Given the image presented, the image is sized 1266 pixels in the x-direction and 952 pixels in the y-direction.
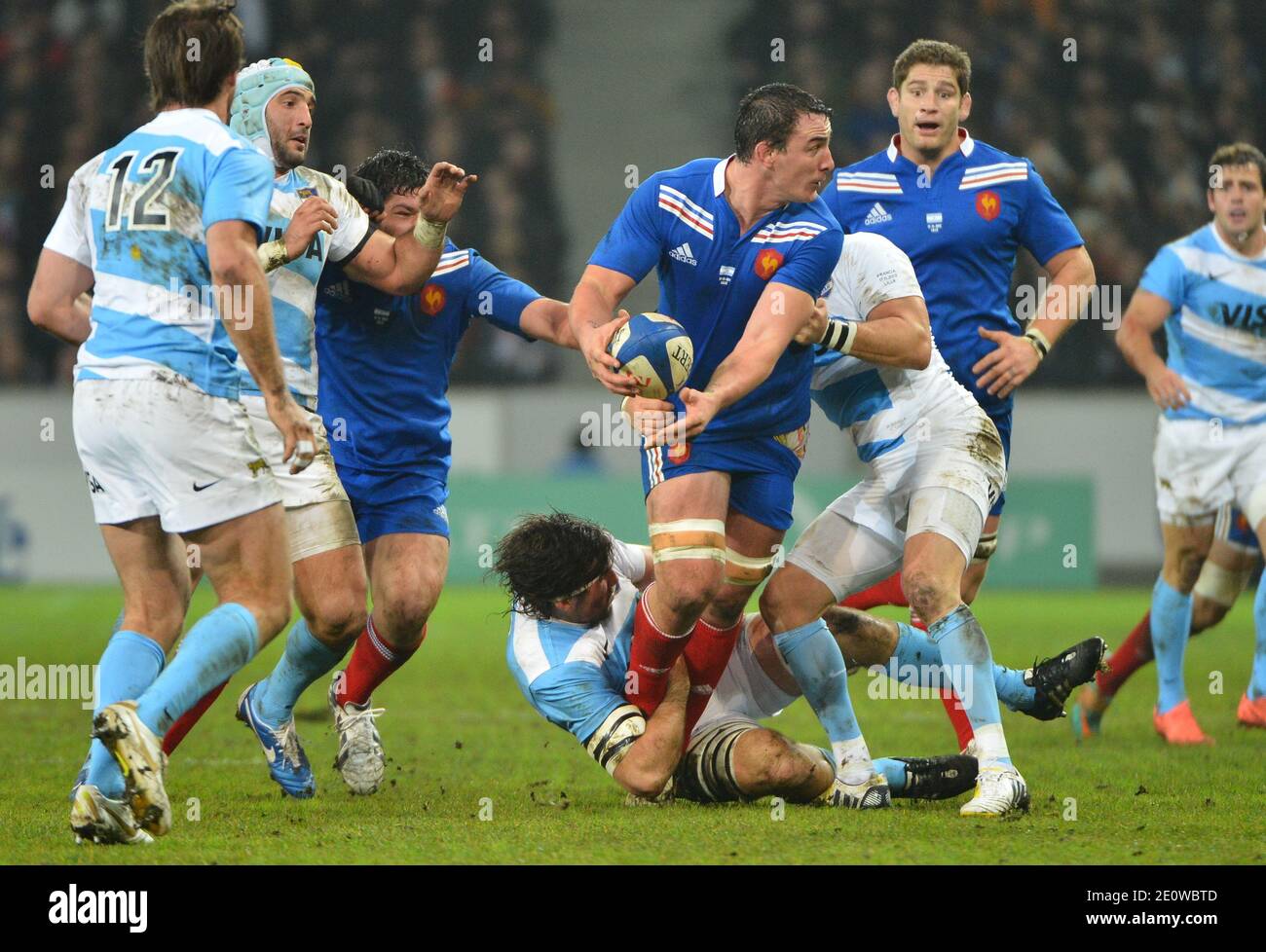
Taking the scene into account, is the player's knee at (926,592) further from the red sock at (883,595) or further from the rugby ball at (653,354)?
the red sock at (883,595)

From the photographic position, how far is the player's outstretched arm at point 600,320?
512 cm

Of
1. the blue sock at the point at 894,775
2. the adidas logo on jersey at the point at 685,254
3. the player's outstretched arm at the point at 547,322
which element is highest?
the adidas logo on jersey at the point at 685,254

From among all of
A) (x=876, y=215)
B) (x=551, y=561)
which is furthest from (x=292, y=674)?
(x=876, y=215)

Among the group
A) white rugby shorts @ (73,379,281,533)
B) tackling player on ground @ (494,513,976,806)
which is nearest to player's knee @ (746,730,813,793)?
tackling player on ground @ (494,513,976,806)

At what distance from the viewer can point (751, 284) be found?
548 centimetres

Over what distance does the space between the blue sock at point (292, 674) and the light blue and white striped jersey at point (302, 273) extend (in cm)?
86

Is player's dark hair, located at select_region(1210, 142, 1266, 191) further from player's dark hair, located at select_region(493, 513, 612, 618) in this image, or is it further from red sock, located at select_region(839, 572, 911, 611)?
player's dark hair, located at select_region(493, 513, 612, 618)

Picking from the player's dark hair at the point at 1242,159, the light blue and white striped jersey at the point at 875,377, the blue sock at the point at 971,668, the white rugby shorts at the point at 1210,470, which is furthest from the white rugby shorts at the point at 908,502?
the player's dark hair at the point at 1242,159

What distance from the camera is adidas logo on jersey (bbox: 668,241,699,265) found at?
5.54 m

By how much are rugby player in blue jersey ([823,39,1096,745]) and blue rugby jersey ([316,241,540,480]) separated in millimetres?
1480

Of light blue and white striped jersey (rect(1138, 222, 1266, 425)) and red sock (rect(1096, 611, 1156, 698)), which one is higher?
light blue and white striped jersey (rect(1138, 222, 1266, 425))
